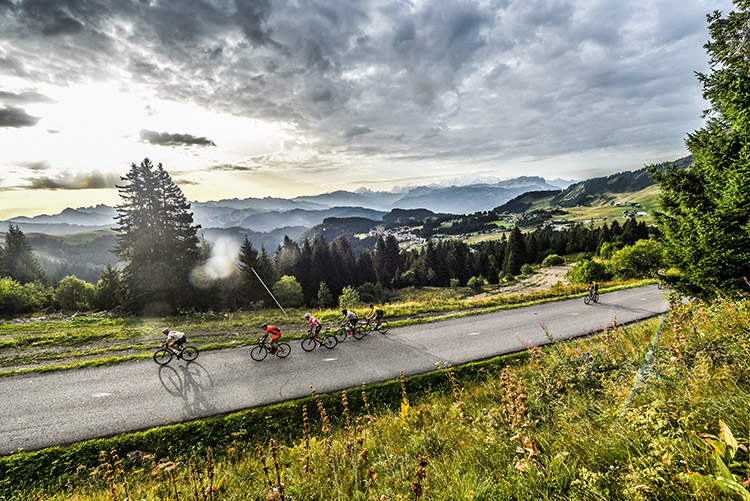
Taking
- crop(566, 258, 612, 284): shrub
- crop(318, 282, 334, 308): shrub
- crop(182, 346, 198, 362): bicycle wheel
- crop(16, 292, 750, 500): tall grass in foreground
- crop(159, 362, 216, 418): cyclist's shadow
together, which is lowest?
crop(318, 282, 334, 308): shrub

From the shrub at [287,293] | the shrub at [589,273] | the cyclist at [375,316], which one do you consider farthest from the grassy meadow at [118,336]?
the shrub at [287,293]

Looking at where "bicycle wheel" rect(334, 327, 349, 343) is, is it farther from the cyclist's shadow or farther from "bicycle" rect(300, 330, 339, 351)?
the cyclist's shadow

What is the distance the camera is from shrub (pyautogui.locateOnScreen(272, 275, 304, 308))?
44.5 meters

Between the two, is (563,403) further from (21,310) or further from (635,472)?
(21,310)

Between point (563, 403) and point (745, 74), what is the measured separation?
10399 millimetres

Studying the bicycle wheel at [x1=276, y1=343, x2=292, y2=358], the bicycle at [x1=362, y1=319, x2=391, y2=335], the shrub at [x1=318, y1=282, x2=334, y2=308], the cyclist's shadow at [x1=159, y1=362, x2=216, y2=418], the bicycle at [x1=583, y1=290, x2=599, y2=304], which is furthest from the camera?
the shrub at [x1=318, y1=282, x2=334, y2=308]

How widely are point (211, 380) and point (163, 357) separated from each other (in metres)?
3.05

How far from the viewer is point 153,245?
86.5 feet

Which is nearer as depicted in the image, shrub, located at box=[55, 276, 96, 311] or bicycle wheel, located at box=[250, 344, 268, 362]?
bicycle wheel, located at box=[250, 344, 268, 362]

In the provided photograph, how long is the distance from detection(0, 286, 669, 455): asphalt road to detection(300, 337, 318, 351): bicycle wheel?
0.27 m

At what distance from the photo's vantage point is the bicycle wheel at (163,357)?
1166cm

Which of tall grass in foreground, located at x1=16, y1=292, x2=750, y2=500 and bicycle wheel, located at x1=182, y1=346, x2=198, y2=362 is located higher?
tall grass in foreground, located at x1=16, y1=292, x2=750, y2=500

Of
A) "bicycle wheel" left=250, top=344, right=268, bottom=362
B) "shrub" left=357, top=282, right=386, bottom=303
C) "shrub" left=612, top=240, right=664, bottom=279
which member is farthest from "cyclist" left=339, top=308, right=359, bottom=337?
"shrub" left=357, top=282, right=386, bottom=303

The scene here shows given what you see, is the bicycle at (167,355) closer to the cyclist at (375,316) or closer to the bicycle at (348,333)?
the bicycle at (348,333)
